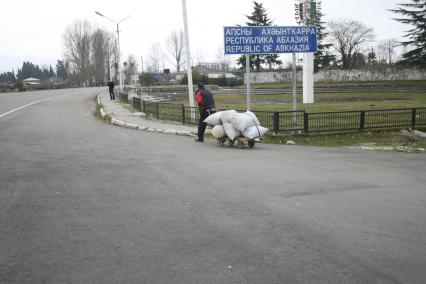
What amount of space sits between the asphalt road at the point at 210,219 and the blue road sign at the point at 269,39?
19.8 feet

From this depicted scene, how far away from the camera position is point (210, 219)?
576cm

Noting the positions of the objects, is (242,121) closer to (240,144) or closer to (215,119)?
(240,144)

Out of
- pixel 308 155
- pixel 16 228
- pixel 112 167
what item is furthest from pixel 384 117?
pixel 16 228

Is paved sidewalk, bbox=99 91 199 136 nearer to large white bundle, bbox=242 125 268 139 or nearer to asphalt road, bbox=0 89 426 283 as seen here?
large white bundle, bbox=242 125 268 139

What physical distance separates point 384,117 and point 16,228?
1429 cm

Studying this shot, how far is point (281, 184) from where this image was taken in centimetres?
785

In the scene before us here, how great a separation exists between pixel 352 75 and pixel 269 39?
5308 centimetres

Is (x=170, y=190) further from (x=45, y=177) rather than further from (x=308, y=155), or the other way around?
(x=308, y=155)

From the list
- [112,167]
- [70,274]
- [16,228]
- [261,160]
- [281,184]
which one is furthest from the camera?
[261,160]

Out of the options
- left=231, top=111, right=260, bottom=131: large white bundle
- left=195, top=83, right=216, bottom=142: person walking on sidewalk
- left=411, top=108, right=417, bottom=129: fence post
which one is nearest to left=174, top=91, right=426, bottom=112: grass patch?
left=411, top=108, right=417, bottom=129: fence post

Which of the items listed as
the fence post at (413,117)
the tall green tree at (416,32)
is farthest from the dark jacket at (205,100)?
the tall green tree at (416,32)

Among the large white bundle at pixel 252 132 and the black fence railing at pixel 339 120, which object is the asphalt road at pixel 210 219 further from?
the black fence railing at pixel 339 120

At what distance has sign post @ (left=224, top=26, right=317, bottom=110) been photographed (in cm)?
1546

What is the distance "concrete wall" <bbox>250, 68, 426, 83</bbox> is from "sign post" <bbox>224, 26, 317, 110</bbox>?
50.5 m
